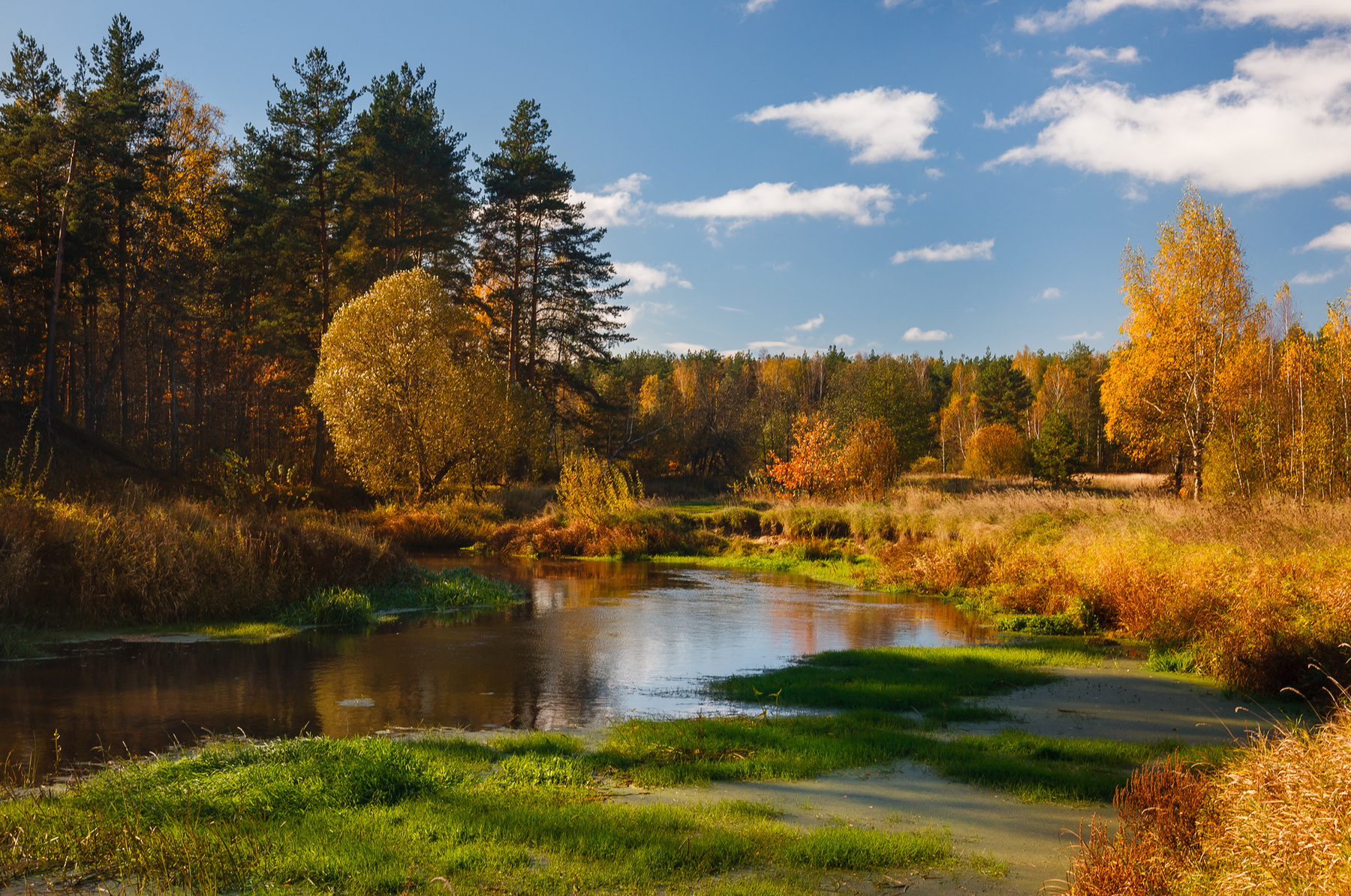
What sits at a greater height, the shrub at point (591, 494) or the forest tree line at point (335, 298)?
the forest tree line at point (335, 298)

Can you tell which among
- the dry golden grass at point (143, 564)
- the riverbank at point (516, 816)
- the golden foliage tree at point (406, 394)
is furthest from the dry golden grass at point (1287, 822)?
the golden foliage tree at point (406, 394)

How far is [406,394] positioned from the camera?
123ft

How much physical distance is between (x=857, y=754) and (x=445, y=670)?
7.39 metres

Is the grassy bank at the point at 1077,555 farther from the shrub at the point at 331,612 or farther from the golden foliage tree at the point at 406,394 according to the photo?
the shrub at the point at 331,612

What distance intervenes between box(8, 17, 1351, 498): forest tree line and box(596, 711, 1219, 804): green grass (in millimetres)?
22963

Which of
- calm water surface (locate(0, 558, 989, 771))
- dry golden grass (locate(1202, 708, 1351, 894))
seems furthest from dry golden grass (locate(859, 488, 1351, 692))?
dry golden grass (locate(1202, 708, 1351, 894))

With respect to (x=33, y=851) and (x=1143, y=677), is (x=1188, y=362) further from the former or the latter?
(x=33, y=851)

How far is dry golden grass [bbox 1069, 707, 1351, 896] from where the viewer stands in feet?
13.2

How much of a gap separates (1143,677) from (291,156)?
3995 cm

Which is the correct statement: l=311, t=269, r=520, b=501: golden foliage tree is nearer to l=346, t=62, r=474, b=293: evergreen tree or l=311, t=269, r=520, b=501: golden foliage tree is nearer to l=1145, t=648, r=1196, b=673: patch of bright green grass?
l=346, t=62, r=474, b=293: evergreen tree

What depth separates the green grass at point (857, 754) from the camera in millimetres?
7398

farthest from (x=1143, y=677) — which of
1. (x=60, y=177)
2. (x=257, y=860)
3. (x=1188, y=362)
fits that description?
(x=60, y=177)

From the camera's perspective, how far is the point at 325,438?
44.1 m

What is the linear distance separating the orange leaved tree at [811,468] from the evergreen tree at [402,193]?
806 inches
